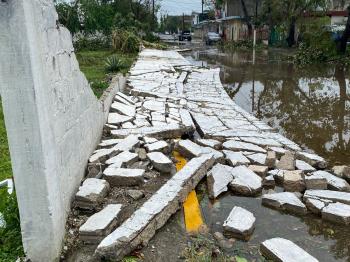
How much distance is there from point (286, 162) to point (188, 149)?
4.38 feet

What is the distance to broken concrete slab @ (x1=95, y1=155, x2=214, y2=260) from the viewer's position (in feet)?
9.50

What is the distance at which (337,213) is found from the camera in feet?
12.3

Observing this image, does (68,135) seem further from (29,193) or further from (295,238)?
(295,238)

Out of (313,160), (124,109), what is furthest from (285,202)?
(124,109)

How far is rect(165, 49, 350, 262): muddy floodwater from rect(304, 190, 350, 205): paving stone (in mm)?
282

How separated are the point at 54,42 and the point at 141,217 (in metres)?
1.72

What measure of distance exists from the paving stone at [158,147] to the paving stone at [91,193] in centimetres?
127

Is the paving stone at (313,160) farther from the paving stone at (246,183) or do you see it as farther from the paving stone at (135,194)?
the paving stone at (135,194)

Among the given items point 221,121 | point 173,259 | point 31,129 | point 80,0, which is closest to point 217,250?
point 173,259

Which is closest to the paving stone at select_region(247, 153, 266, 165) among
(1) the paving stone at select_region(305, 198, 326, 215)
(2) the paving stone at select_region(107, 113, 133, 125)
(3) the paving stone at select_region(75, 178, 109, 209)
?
(1) the paving stone at select_region(305, 198, 326, 215)

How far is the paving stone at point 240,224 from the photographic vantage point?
345 cm

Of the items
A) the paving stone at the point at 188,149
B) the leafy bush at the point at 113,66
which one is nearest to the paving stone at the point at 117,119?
the paving stone at the point at 188,149

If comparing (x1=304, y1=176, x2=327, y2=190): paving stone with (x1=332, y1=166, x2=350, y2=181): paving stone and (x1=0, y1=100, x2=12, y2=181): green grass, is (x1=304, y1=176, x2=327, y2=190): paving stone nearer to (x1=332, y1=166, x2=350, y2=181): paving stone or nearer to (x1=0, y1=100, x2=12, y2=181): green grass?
(x1=332, y1=166, x2=350, y2=181): paving stone

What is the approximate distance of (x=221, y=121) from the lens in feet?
23.6
